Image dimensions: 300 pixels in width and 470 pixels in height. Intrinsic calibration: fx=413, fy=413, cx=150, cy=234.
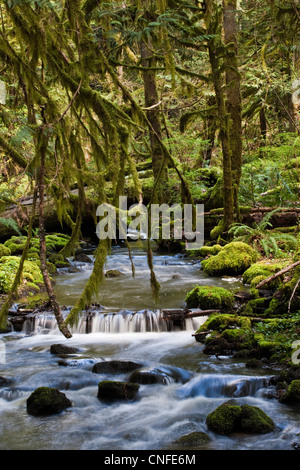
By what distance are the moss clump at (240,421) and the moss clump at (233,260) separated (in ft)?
20.9

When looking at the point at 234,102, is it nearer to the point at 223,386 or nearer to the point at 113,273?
the point at 113,273

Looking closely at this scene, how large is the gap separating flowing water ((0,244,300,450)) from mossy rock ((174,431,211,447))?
2.2 inches

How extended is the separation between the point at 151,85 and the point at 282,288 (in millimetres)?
9246

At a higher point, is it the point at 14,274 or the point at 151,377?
the point at 14,274

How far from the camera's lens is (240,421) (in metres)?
4.21

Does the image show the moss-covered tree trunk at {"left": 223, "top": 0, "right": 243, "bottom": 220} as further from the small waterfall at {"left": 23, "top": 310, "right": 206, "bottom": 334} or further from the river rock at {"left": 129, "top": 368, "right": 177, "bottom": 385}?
the river rock at {"left": 129, "top": 368, "right": 177, "bottom": 385}

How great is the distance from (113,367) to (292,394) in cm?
244

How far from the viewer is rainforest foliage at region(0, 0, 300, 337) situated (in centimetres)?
373

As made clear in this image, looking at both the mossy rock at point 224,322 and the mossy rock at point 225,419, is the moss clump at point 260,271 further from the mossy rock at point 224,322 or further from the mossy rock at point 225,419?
the mossy rock at point 225,419

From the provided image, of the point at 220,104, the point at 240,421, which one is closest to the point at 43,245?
the point at 240,421

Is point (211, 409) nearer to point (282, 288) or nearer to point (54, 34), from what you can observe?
point (282, 288)

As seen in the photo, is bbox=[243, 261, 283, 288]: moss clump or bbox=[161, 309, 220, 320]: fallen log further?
bbox=[243, 261, 283, 288]: moss clump

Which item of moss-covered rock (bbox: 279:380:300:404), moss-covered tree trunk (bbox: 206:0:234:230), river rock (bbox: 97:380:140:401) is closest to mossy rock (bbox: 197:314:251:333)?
moss-covered rock (bbox: 279:380:300:404)

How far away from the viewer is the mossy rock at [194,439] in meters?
4.01
